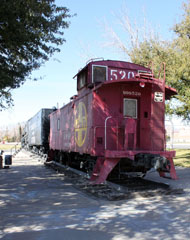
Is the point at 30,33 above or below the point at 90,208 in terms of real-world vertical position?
above

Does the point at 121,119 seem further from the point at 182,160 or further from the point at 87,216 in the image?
the point at 182,160

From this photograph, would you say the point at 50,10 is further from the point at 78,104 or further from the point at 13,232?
the point at 13,232

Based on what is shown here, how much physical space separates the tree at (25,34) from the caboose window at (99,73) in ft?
6.13

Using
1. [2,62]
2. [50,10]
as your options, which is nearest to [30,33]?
[50,10]

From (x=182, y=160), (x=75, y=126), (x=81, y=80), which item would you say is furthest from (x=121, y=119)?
(x=182, y=160)

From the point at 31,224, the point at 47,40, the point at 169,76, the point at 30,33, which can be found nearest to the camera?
the point at 31,224

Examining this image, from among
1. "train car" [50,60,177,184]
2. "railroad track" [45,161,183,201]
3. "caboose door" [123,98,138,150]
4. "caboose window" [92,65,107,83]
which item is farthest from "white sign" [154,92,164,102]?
"railroad track" [45,161,183,201]

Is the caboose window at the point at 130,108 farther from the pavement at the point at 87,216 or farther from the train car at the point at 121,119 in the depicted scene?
the pavement at the point at 87,216

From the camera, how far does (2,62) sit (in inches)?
389

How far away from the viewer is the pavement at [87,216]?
14.9 feet

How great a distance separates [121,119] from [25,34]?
13.5 ft

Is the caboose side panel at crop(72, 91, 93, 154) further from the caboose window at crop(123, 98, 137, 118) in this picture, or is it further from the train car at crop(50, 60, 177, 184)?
the caboose window at crop(123, 98, 137, 118)

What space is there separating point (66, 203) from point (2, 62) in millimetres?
6099

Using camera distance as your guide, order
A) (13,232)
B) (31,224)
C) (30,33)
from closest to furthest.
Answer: (13,232) < (31,224) < (30,33)
